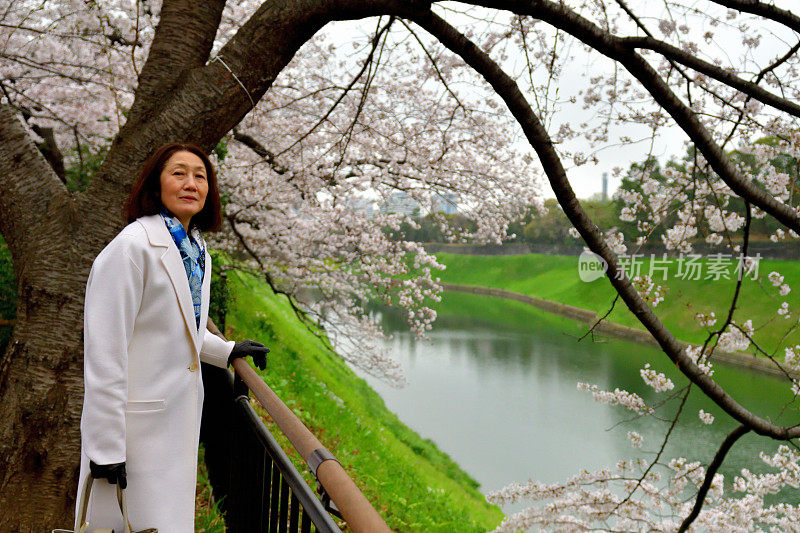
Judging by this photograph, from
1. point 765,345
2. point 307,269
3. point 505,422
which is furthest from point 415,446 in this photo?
point 765,345

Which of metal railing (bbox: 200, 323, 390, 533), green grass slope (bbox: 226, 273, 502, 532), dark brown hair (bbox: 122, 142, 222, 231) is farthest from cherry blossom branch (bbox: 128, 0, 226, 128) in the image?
green grass slope (bbox: 226, 273, 502, 532)

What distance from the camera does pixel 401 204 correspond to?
7.46m

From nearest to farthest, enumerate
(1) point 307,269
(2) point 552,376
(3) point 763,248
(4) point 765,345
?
(1) point 307,269 → (2) point 552,376 → (4) point 765,345 → (3) point 763,248

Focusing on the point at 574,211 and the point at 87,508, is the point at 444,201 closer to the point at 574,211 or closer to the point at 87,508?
the point at 574,211

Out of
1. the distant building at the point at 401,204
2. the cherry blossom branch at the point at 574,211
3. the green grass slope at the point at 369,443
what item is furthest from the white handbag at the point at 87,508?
the distant building at the point at 401,204

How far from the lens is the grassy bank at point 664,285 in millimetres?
19109

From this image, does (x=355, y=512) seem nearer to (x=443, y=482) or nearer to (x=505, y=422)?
(x=443, y=482)

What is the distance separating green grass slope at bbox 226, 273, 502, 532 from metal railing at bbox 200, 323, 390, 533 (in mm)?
2229

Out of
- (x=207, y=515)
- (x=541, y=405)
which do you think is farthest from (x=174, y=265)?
(x=541, y=405)

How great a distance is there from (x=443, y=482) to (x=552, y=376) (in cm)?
772

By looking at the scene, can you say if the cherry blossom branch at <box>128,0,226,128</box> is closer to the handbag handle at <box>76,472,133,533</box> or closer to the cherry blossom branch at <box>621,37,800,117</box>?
the handbag handle at <box>76,472,133,533</box>

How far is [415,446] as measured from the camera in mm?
9117

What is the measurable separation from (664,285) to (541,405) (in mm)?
4643

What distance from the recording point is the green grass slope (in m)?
5.64
